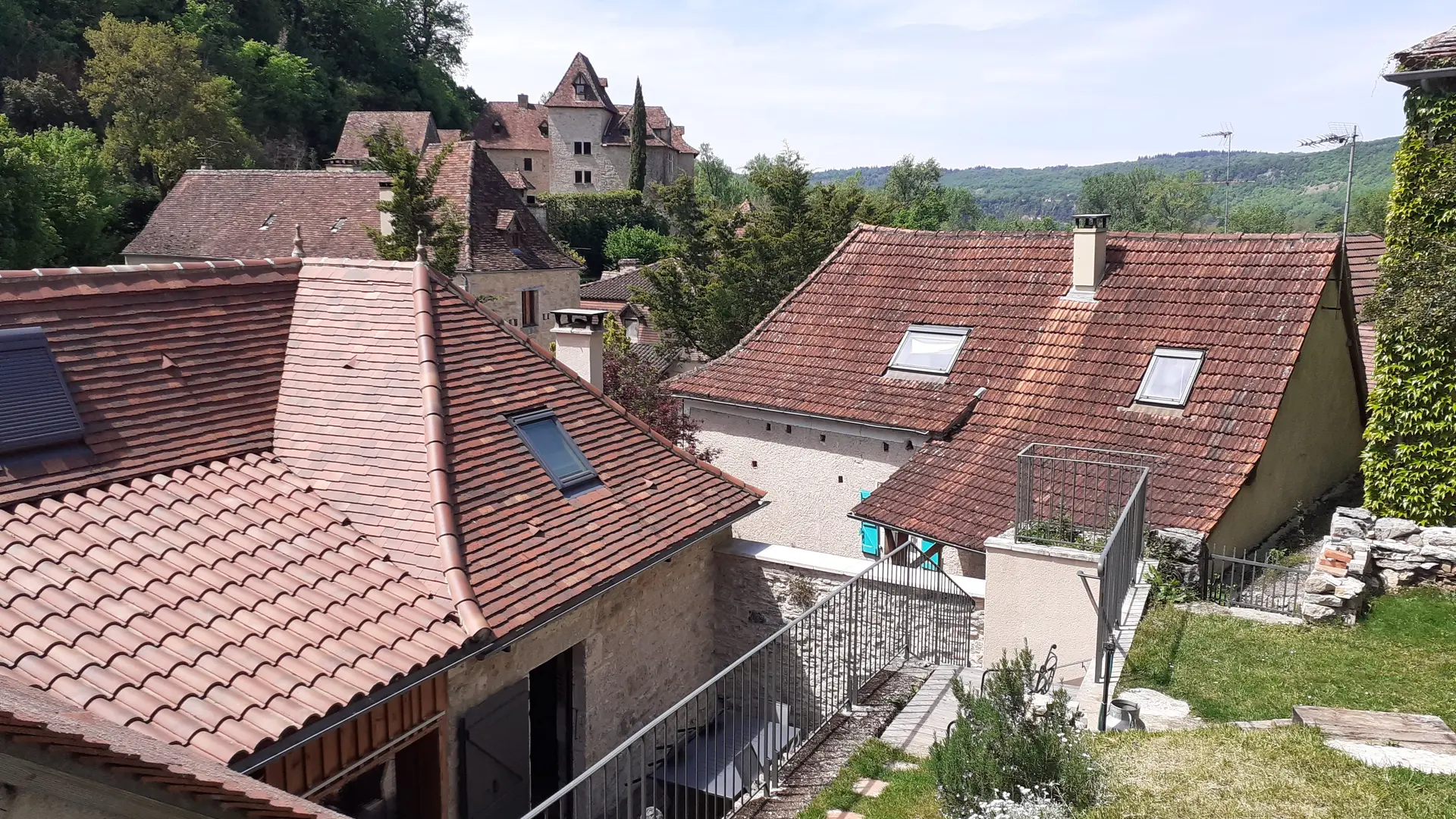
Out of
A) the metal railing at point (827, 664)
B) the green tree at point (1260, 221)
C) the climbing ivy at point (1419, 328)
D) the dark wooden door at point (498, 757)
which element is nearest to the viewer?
the dark wooden door at point (498, 757)

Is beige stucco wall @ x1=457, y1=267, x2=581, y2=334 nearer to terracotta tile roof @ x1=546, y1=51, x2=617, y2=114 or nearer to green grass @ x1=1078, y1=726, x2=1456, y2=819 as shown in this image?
green grass @ x1=1078, y1=726, x2=1456, y2=819

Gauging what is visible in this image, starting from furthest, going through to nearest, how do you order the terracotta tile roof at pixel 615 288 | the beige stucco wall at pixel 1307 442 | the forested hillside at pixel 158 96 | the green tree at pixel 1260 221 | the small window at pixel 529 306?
the green tree at pixel 1260 221, the terracotta tile roof at pixel 615 288, the forested hillside at pixel 158 96, the small window at pixel 529 306, the beige stucco wall at pixel 1307 442

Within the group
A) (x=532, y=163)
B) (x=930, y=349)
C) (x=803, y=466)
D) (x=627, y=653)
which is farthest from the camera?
(x=532, y=163)

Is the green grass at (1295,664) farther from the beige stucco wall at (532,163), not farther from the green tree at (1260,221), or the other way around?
the green tree at (1260,221)

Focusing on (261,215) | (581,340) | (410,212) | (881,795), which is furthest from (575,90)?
(881,795)

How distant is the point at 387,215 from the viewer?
90.0 feet

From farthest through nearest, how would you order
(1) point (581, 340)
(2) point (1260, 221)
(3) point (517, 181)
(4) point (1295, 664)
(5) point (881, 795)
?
(2) point (1260, 221) → (3) point (517, 181) → (1) point (581, 340) → (4) point (1295, 664) → (5) point (881, 795)

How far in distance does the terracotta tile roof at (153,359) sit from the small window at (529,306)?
78.8 feet

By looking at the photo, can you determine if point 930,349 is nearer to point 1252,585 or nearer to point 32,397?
point 1252,585

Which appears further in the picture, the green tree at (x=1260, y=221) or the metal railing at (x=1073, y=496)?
the green tree at (x=1260, y=221)

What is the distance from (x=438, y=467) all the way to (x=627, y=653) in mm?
3081

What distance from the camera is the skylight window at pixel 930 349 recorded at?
17.1m

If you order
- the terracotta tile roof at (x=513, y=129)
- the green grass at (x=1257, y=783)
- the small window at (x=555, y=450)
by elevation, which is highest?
the terracotta tile roof at (x=513, y=129)

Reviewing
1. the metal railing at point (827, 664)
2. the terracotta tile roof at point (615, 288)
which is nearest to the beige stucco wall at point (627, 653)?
the metal railing at point (827, 664)
